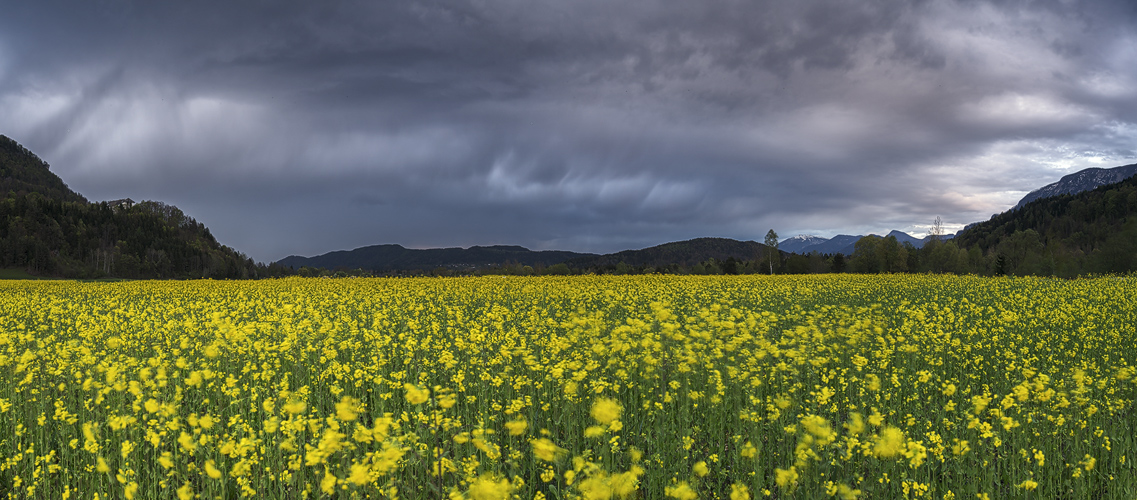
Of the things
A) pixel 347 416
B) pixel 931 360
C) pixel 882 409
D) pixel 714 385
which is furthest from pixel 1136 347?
pixel 347 416

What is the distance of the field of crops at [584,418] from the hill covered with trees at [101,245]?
12816cm

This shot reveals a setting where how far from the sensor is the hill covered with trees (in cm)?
12044

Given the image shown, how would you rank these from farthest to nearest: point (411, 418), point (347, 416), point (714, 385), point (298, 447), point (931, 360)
Answer: point (931, 360)
point (714, 385)
point (411, 418)
point (298, 447)
point (347, 416)

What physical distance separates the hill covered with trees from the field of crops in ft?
420

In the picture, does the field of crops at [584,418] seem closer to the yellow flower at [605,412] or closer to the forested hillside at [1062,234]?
the yellow flower at [605,412]

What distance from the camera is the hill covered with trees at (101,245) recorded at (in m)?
120

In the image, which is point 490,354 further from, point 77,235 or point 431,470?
point 77,235

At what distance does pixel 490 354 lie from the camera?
9906mm

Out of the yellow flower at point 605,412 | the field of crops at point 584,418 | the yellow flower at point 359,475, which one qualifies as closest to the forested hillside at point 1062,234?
the field of crops at point 584,418

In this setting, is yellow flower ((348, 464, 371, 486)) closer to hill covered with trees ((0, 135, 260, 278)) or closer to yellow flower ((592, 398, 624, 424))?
yellow flower ((592, 398, 624, 424))

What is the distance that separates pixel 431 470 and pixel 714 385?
4.38 metres

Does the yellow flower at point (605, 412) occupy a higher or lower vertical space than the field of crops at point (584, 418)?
higher

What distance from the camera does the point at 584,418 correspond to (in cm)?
732

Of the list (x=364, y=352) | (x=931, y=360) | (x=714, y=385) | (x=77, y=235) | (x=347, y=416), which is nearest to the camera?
(x=347, y=416)
